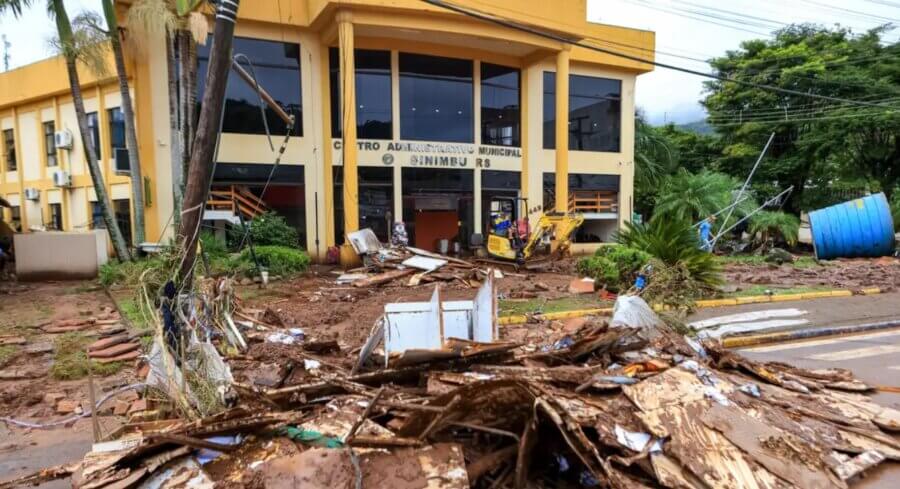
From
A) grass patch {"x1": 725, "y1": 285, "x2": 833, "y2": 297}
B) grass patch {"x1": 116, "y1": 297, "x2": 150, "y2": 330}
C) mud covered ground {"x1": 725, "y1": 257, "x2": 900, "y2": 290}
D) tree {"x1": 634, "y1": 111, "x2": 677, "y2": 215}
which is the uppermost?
tree {"x1": 634, "y1": 111, "x2": 677, "y2": 215}

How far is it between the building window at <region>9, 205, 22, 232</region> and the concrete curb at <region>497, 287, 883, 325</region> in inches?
1026

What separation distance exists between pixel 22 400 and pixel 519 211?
17.4m

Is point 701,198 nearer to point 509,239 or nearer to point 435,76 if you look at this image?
point 509,239

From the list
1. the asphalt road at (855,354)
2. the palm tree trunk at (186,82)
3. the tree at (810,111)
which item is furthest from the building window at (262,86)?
the tree at (810,111)

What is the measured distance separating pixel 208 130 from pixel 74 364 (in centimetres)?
448

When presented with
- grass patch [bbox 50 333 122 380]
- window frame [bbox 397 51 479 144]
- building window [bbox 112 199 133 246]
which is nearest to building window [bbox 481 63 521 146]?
window frame [bbox 397 51 479 144]

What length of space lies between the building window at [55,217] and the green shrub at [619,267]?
22.5 metres

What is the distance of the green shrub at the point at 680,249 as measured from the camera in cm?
1105

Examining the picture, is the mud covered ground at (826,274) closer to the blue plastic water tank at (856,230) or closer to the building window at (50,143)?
the blue plastic water tank at (856,230)

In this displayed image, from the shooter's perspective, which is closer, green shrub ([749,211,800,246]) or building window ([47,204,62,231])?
building window ([47,204,62,231])

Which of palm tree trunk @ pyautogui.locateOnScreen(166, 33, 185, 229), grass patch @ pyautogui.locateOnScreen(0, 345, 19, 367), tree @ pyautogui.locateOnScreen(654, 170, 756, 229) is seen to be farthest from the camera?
tree @ pyautogui.locateOnScreen(654, 170, 756, 229)

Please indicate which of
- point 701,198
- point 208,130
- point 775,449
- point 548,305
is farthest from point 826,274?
point 208,130

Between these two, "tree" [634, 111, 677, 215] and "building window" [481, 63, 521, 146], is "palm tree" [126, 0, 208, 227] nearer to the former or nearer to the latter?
"building window" [481, 63, 521, 146]

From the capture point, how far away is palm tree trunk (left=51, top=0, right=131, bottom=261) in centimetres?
1395
